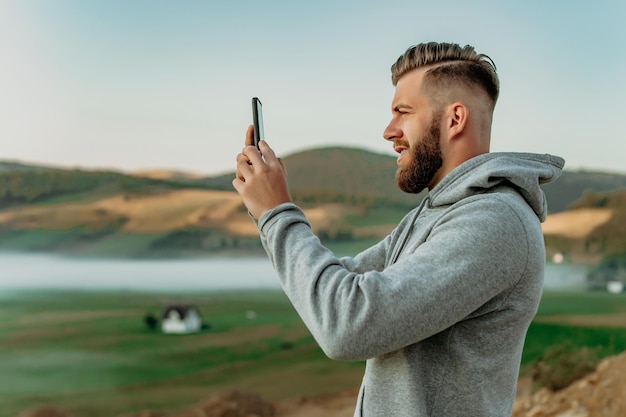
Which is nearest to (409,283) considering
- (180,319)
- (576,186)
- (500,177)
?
(500,177)

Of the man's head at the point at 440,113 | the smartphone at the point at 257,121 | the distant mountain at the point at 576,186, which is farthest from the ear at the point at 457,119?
the distant mountain at the point at 576,186

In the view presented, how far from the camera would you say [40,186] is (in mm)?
4320

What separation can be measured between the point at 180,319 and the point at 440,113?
347cm

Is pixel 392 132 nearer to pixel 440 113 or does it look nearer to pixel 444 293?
pixel 440 113

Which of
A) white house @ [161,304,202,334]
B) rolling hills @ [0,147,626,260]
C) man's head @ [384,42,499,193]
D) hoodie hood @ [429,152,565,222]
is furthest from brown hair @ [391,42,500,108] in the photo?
white house @ [161,304,202,334]

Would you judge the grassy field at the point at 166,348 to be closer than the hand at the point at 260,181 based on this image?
No

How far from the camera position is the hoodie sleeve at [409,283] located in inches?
29.2

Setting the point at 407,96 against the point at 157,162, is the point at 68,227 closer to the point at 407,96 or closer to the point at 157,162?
the point at 157,162

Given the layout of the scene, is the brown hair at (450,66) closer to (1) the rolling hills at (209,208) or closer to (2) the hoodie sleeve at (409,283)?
(2) the hoodie sleeve at (409,283)

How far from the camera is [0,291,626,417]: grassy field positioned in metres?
4.03

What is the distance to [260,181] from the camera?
845 mm

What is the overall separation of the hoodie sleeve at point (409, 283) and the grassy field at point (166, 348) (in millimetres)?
3455

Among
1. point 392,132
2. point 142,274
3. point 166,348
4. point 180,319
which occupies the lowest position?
point 392,132

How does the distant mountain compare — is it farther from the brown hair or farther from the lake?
the brown hair
